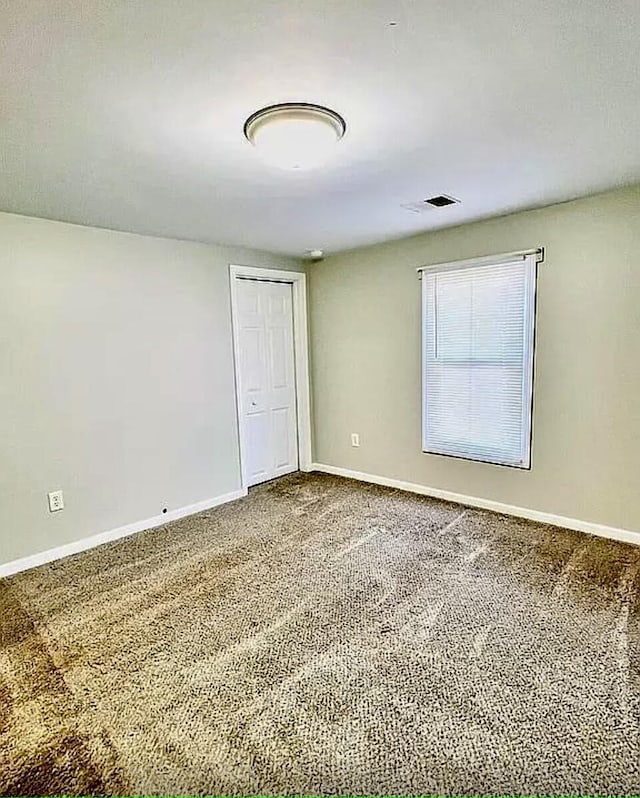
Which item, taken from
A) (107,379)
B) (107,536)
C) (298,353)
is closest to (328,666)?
(107,536)

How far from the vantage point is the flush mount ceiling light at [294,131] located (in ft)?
5.88

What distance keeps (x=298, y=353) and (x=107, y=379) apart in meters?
2.03

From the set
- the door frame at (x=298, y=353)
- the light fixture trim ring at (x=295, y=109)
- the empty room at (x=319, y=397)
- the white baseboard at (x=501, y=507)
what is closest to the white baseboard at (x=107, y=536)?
the empty room at (x=319, y=397)

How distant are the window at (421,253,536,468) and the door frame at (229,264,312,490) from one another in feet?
4.48

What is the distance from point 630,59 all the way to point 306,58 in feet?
3.44

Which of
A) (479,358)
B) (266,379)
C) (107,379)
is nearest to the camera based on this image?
(107,379)

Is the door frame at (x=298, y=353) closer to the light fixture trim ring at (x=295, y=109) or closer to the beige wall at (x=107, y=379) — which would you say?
the beige wall at (x=107, y=379)

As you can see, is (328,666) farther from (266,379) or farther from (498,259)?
(266,379)

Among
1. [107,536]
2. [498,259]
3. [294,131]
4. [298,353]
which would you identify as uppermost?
[294,131]

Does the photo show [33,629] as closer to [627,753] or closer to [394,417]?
[627,753]

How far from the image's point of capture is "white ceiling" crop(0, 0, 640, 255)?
131cm

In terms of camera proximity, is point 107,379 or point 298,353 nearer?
point 107,379

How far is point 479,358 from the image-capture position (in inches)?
145

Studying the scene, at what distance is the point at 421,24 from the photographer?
A: 134cm
